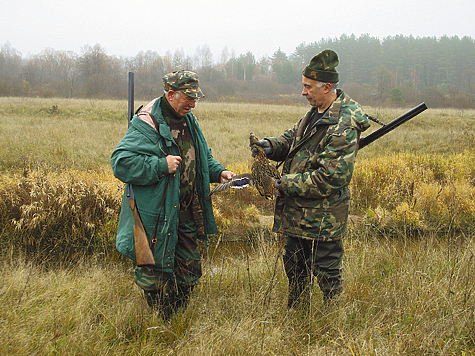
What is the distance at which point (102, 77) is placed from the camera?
3916 centimetres

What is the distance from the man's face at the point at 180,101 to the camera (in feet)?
8.79

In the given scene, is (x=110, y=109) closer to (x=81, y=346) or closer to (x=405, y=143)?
(x=405, y=143)

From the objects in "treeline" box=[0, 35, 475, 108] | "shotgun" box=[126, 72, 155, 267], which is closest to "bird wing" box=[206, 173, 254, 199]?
"shotgun" box=[126, 72, 155, 267]

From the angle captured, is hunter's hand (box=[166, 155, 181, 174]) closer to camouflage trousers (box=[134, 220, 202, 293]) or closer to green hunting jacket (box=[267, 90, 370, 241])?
camouflage trousers (box=[134, 220, 202, 293])

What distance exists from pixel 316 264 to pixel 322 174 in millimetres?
804

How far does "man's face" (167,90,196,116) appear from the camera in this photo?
105 inches

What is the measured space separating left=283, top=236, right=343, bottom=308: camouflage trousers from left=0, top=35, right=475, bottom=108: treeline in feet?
108

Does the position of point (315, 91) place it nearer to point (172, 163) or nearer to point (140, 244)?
point (172, 163)

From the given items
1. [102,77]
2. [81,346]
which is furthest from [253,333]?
[102,77]

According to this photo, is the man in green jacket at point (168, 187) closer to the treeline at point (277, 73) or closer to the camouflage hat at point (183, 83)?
the camouflage hat at point (183, 83)

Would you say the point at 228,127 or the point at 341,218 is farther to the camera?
the point at 228,127

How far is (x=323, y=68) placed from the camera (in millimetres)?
2646

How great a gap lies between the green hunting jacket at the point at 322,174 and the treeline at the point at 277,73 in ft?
108

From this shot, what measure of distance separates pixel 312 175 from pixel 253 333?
1.26m
